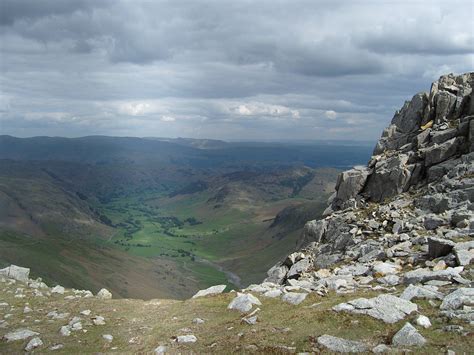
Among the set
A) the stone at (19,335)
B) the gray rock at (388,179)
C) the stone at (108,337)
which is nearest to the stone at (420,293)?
the stone at (108,337)

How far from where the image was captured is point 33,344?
95.2 feet

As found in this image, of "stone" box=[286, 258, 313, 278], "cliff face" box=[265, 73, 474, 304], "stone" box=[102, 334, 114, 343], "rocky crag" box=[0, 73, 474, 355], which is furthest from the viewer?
"stone" box=[286, 258, 313, 278]

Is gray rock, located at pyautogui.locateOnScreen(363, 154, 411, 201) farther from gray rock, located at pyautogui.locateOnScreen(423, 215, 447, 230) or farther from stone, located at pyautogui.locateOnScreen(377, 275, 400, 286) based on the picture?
stone, located at pyautogui.locateOnScreen(377, 275, 400, 286)

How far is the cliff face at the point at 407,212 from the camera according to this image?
34.0 metres

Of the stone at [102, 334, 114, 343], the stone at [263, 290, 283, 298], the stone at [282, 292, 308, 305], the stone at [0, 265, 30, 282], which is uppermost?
the stone at [282, 292, 308, 305]

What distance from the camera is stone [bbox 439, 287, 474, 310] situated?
23.9m

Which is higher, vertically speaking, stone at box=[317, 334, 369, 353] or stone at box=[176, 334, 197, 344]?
stone at box=[317, 334, 369, 353]

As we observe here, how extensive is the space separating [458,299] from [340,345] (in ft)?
25.1

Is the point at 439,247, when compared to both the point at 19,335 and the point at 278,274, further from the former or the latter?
the point at 19,335

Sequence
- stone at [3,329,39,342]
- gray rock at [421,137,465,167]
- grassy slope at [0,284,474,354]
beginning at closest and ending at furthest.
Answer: grassy slope at [0,284,474,354], stone at [3,329,39,342], gray rock at [421,137,465,167]

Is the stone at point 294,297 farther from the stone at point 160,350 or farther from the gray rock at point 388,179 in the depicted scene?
the gray rock at point 388,179

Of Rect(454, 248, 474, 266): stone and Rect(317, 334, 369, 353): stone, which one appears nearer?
Rect(317, 334, 369, 353): stone

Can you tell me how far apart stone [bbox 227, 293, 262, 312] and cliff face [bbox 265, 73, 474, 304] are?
183 inches

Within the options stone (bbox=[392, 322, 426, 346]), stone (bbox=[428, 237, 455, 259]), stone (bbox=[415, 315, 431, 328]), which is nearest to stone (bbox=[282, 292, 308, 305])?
stone (bbox=[415, 315, 431, 328])
